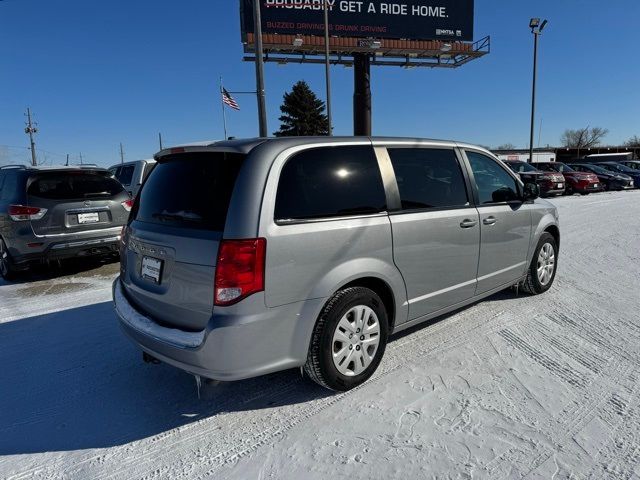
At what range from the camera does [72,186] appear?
21.4ft

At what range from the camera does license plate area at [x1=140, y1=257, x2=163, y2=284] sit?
2.87 metres

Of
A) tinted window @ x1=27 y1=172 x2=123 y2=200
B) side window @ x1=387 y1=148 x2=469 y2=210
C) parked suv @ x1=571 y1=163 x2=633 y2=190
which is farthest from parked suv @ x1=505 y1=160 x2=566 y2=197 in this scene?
tinted window @ x1=27 y1=172 x2=123 y2=200

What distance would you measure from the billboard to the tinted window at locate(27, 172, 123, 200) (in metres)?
22.3

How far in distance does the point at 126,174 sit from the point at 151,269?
29.5 feet

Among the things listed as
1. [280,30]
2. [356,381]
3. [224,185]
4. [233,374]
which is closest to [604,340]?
[356,381]

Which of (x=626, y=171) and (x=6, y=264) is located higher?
(x=626, y=171)

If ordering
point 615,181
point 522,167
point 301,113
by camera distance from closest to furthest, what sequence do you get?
point 522,167, point 615,181, point 301,113

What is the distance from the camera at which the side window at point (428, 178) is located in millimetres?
3400

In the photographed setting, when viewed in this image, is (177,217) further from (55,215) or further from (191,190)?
(55,215)

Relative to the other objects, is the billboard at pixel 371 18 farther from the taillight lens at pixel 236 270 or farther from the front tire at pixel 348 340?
the taillight lens at pixel 236 270

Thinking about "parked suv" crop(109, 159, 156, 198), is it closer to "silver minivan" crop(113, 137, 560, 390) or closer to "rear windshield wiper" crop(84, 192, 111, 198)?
"rear windshield wiper" crop(84, 192, 111, 198)

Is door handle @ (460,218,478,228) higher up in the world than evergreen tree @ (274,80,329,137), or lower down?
lower down

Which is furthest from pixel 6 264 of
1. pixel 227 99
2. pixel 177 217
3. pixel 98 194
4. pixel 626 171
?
pixel 626 171

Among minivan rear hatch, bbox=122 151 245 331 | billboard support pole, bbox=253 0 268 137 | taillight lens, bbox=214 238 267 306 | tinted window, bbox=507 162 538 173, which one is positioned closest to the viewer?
taillight lens, bbox=214 238 267 306
